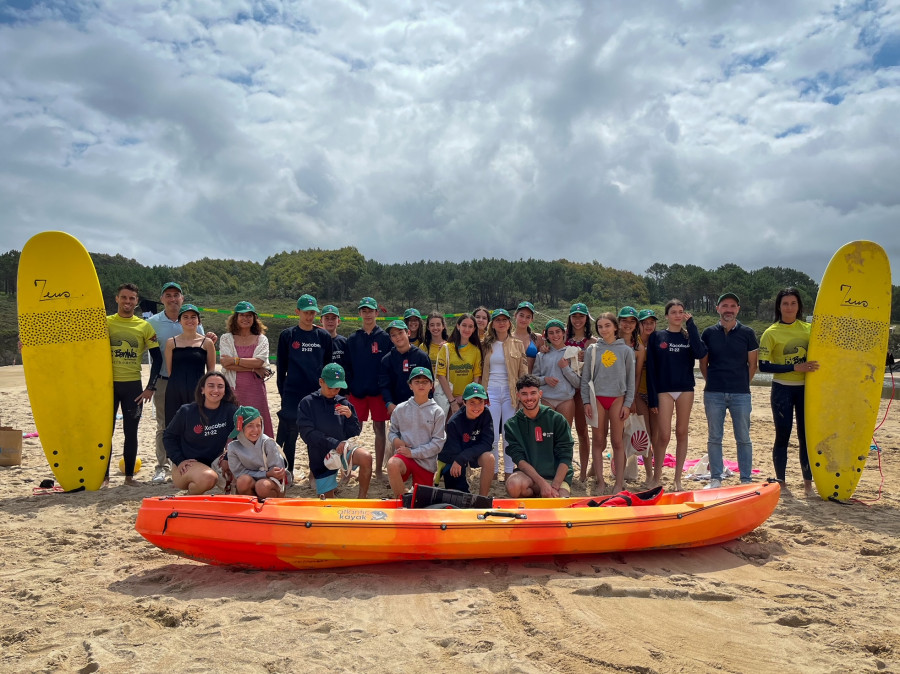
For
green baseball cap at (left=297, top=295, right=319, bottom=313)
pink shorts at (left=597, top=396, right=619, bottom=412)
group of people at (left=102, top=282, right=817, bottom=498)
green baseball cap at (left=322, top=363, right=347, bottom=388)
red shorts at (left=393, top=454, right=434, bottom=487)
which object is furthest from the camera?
green baseball cap at (left=297, top=295, right=319, bottom=313)

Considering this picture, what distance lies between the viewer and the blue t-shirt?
16.9 feet

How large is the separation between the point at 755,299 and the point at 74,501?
5095cm

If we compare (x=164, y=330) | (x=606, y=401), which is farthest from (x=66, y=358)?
(x=606, y=401)

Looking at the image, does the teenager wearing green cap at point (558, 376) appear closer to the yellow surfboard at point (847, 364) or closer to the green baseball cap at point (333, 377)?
the green baseball cap at point (333, 377)

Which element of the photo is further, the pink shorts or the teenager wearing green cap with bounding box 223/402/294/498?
the pink shorts

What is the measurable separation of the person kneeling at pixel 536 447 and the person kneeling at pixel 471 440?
0.17 meters

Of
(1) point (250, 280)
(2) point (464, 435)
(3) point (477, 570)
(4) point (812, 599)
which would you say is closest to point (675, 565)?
(4) point (812, 599)

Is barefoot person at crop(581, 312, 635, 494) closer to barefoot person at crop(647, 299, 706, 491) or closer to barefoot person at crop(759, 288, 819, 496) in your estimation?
barefoot person at crop(647, 299, 706, 491)

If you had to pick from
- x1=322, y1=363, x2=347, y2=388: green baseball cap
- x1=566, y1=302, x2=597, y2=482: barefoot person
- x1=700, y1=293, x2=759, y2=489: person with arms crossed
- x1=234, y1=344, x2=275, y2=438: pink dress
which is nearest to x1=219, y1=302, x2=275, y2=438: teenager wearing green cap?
x1=234, y1=344, x2=275, y2=438: pink dress

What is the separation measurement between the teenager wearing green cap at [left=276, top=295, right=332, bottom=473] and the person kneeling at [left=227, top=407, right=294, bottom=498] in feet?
3.02

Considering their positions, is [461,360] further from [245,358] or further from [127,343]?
[127,343]

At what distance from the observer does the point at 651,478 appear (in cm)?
577

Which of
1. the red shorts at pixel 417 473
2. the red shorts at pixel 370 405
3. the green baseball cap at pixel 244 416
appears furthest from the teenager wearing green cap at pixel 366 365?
the green baseball cap at pixel 244 416

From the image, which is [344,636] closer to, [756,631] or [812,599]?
[756,631]
